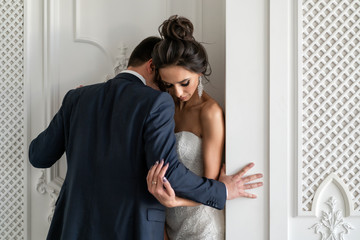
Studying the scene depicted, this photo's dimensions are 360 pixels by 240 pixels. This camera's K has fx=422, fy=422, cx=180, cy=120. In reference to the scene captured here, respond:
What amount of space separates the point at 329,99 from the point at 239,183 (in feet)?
2.08

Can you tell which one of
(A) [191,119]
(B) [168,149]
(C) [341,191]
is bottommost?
(C) [341,191]

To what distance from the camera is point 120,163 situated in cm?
198

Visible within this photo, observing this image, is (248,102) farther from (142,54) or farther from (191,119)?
(142,54)

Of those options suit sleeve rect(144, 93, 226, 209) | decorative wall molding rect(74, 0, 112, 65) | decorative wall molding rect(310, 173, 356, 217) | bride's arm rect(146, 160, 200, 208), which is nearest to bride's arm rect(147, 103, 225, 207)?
suit sleeve rect(144, 93, 226, 209)

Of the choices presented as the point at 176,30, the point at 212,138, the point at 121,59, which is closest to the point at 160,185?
the point at 212,138

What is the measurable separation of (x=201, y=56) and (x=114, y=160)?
68 centimetres

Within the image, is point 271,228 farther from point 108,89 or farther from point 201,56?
point 108,89

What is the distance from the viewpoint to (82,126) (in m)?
2.06

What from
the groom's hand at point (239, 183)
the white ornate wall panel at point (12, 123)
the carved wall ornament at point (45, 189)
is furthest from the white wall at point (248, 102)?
the white ornate wall panel at point (12, 123)

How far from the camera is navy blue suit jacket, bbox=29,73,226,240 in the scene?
6.30 ft

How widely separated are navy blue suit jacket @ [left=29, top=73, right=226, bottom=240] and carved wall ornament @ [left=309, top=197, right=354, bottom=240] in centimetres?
56

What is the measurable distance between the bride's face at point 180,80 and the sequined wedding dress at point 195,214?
24 centimetres

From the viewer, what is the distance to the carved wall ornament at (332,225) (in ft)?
7.11

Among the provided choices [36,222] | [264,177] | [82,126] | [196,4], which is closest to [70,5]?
[196,4]
